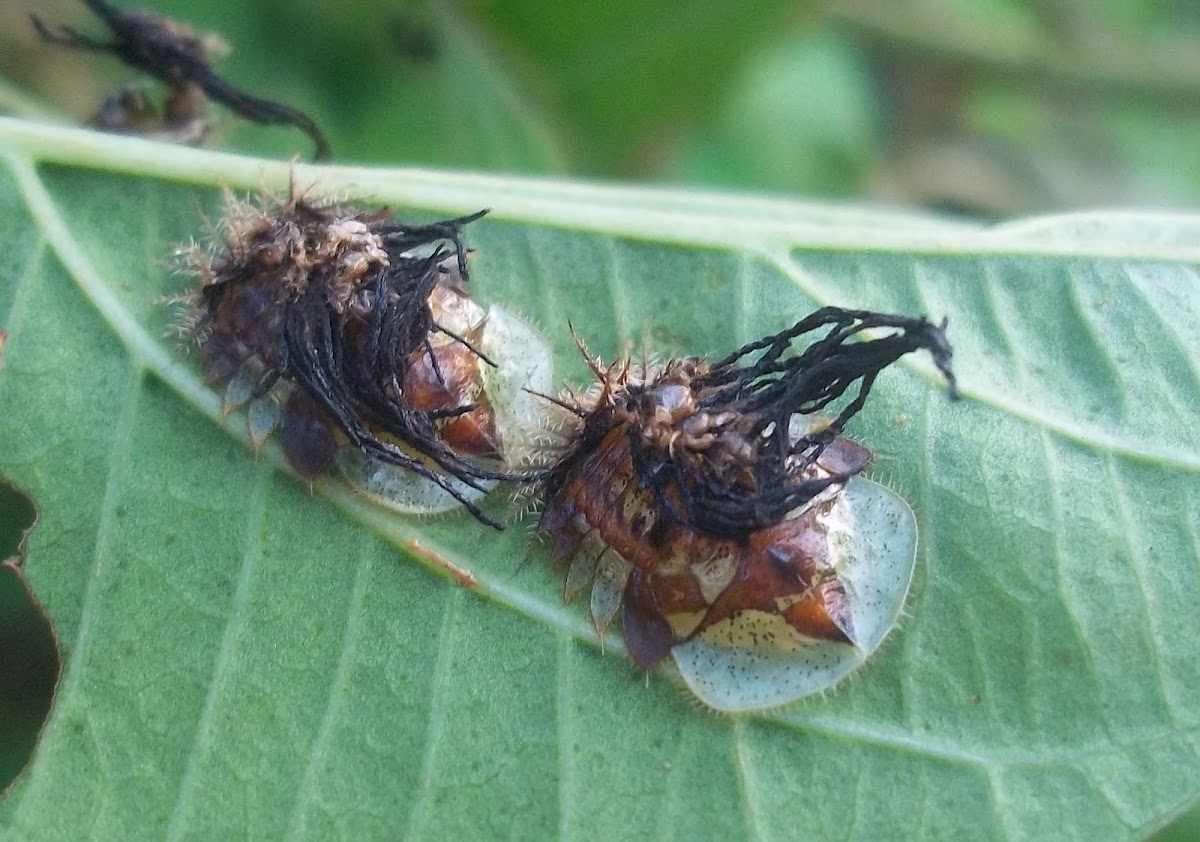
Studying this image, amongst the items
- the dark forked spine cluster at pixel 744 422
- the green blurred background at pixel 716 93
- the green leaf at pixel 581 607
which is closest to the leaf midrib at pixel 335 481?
the green leaf at pixel 581 607

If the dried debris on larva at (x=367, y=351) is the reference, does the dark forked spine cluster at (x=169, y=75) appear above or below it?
above

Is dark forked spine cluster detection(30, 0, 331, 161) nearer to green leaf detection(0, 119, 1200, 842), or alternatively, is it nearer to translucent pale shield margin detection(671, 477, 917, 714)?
green leaf detection(0, 119, 1200, 842)

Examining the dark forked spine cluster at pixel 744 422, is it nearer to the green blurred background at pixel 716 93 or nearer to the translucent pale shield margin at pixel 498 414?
the translucent pale shield margin at pixel 498 414

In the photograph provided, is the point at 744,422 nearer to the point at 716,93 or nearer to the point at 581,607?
the point at 581,607

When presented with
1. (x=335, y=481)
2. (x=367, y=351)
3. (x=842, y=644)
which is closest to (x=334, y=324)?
(x=367, y=351)

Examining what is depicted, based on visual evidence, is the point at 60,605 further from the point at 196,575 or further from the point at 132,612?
the point at 196,575

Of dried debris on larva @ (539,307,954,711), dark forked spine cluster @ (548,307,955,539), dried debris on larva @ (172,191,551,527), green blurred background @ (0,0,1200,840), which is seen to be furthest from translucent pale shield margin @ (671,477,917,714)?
green blurred background @ (0,0,1200,840)
